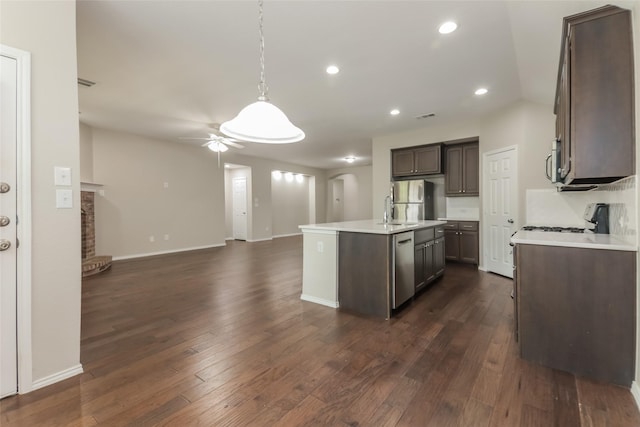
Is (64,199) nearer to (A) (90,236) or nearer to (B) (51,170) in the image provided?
(B) (51,170)

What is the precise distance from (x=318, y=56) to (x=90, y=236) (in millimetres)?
5215

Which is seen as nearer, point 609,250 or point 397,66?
point 609,250

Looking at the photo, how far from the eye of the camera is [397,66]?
3076mm

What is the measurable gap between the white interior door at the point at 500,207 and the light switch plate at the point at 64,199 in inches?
196

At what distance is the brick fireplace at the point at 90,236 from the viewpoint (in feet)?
15.5

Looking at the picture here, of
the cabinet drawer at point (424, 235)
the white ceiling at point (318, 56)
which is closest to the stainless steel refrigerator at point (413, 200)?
the white ceiling at point (318, 56)

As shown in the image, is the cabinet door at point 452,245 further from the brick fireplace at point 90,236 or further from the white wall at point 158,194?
the brick fireplace at point 90,236

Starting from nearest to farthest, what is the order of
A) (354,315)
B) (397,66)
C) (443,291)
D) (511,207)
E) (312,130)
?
(354,315) < (397,66) < (443,291) < (511,207) < (312,130)

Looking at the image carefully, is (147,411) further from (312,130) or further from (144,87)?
(312,130)

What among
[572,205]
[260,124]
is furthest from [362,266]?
[572,205]

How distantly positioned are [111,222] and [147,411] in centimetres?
535

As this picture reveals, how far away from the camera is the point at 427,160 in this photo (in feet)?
18.1

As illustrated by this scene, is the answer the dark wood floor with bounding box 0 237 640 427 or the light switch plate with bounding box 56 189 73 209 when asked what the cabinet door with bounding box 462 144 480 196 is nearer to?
the dark wood floor with bounding box 0 237 640 427

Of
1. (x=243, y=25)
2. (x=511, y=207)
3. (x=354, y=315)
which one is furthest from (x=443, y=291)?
(x=243, y=25)
